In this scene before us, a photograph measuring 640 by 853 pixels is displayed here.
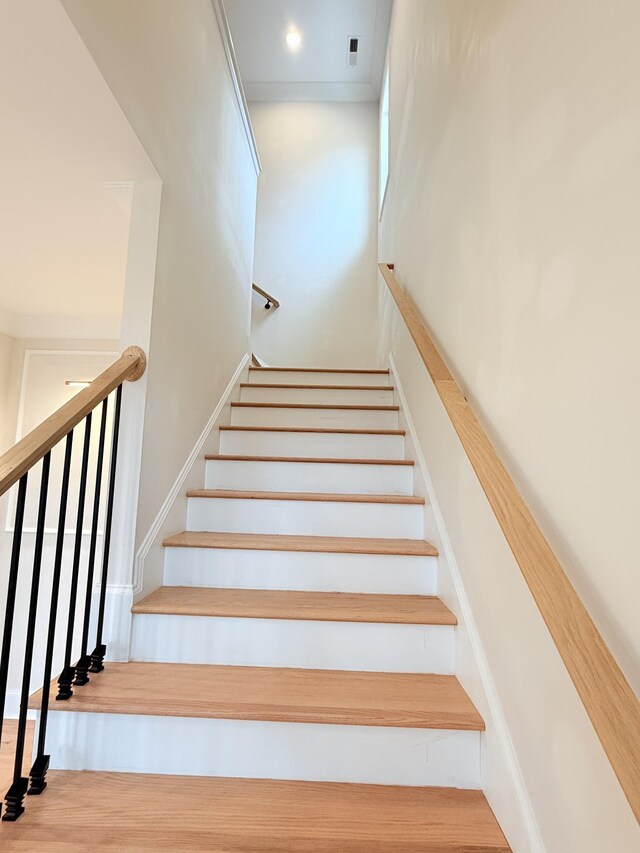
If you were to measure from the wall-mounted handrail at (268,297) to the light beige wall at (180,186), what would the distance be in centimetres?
170

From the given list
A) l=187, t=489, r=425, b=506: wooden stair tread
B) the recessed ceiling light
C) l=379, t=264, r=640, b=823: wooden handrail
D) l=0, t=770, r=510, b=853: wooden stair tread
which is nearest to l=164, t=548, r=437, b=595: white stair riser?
l=187, t=489, r=425, b=506: wooden stair tread

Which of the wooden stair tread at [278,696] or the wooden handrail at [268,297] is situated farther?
the wooden handrail at [268,297]

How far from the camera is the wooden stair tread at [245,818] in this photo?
1.06 metres

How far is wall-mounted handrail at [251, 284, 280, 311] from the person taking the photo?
15.6 ft

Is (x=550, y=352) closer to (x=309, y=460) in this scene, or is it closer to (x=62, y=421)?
(x=62, y=421)

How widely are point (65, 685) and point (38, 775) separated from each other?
0.66ft

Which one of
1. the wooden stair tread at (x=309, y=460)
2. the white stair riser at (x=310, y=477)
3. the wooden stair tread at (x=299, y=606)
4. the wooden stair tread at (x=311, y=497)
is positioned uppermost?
the wooden stair tread at (x=309, y=460)

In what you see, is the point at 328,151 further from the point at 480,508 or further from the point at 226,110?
the point at 480,508

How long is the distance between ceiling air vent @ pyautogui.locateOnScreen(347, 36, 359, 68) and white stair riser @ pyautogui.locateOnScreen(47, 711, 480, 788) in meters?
5.49

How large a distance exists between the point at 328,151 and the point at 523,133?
462 centimetres

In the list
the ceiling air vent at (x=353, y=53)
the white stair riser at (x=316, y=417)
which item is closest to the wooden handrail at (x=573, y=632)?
the white stair riser at (x=316, y=417)

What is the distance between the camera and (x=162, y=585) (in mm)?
1874

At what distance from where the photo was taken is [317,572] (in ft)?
6.07

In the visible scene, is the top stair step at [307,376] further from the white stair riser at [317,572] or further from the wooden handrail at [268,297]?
the white stair riser at [317,572]
